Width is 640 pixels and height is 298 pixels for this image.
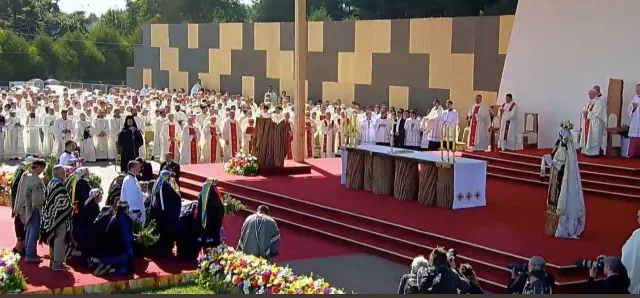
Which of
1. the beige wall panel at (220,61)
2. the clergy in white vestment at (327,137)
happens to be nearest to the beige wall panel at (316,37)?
the beige wall panel at (220,61)

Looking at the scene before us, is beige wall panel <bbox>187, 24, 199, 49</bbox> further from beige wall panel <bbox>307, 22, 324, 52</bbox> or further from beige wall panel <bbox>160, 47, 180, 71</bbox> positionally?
beige wall panel <bbox>307, 22, 324, 52</bbox>

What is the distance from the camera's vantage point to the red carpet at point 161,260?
9.35m

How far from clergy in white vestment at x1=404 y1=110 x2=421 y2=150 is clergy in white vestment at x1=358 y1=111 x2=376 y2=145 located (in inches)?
30.7

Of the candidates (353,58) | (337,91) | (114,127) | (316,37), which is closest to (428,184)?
(114,127)

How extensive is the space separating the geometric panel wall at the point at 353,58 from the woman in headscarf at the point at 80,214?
12703 mm

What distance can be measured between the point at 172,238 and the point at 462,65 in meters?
12.6

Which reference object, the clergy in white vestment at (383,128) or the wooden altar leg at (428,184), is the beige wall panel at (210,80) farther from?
the wooden altar leg at (428,184)

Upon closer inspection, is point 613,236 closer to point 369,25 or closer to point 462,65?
point 462,65

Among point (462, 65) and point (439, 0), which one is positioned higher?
point (439, 0)

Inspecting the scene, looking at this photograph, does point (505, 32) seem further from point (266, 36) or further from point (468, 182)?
point (266, 36)

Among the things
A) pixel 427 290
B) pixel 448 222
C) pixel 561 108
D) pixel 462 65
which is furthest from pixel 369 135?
pixel 427 290

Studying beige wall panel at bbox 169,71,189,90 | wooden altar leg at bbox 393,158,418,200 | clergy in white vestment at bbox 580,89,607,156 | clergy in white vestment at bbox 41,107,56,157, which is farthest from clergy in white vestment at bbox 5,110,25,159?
beige wall panel at bbox 169,71,189,90

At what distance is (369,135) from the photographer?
20.1 meters

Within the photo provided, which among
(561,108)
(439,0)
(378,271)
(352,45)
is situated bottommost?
(378,271)
